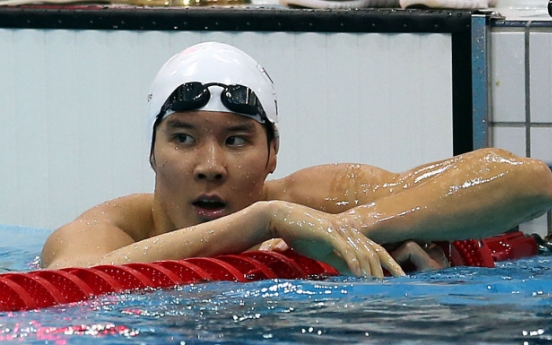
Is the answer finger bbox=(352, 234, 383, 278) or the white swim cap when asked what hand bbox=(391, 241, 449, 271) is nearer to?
finger bbox=(352, 234, 383, 278)

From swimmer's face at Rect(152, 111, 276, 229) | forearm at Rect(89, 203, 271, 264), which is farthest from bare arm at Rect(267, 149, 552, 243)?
swimmer's face at Rect(152, 111, 276, 229)

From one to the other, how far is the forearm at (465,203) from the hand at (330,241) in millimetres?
133

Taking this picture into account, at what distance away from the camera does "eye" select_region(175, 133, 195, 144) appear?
2.89 m

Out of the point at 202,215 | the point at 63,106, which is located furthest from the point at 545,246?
the point at 63,106

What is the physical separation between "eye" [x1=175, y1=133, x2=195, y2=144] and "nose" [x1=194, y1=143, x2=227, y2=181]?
0.05 metres

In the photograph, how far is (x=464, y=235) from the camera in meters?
2.70

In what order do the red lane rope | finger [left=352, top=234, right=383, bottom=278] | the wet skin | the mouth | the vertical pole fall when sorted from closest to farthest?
1. the red lane rope
2. finger [left=352, top=234, right=383, bottom=278]
3. the wet skin
4. the mouth
5. the vertical pole

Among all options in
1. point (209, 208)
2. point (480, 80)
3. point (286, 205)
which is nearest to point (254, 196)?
point (209, 208)

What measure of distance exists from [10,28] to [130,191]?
902 millimetres

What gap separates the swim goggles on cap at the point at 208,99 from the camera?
9.50 feet

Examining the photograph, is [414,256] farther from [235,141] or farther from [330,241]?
[235,141]

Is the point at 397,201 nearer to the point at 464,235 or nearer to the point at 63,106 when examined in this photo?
the point at 464,235

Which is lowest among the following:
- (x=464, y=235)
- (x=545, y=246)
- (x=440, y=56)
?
(x=545, y=246)

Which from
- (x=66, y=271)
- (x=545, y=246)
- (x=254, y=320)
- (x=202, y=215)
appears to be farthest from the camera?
(x=545, y=246)
